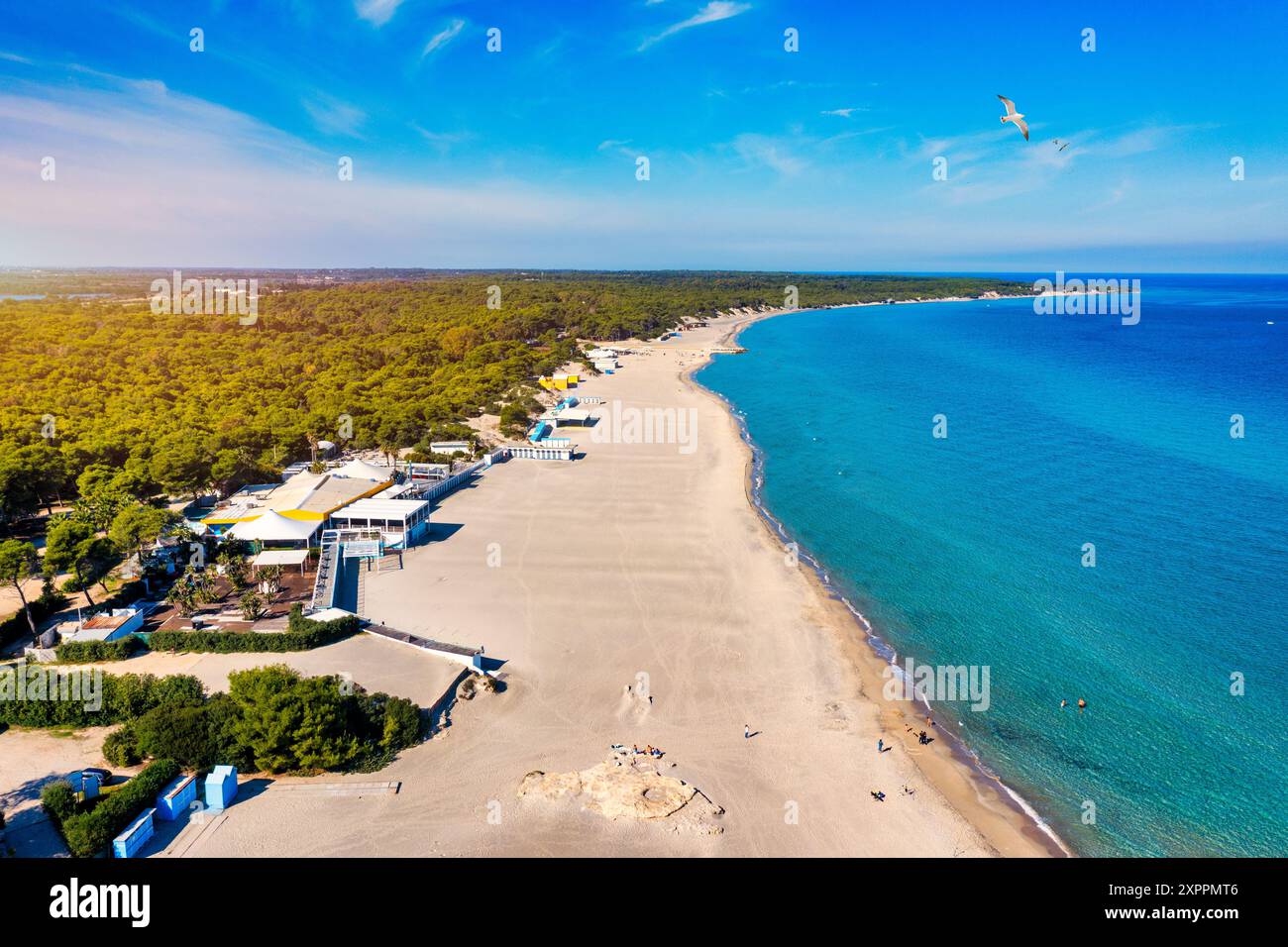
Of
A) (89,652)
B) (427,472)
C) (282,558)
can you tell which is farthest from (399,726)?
(427,472)

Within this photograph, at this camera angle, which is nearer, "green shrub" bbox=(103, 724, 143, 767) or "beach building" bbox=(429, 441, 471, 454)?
"green shrub" bbox=(103, 724, 143, 767)

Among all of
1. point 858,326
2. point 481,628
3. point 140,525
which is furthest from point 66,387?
point 858,326

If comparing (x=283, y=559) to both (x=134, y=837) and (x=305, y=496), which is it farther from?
(x=134, y=837)

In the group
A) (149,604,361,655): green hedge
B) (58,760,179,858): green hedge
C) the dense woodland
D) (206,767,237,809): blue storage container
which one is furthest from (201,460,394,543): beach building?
(206,767,237,809): blue storage container

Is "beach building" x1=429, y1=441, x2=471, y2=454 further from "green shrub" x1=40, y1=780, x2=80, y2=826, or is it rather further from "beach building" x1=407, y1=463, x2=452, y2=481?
"green shrub" x1=40, y1=780, x2=80, y2=826

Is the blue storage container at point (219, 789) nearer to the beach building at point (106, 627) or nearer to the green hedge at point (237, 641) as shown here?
the green hedge at point (237, 641)
